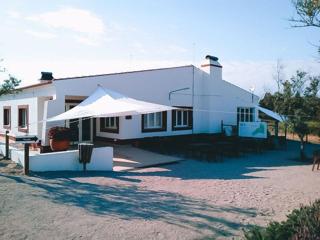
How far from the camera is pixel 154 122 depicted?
65.5 ft

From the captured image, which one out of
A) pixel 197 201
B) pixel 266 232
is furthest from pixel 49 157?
pixel 266 232

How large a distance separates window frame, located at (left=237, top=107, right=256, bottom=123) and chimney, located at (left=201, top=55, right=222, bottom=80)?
307cm

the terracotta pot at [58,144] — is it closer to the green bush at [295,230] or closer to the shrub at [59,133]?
the shrub at [59,133]

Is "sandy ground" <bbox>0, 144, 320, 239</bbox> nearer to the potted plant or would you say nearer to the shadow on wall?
the shadow on wall

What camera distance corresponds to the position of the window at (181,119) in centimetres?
2075

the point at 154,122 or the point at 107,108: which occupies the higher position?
the point at 107,108

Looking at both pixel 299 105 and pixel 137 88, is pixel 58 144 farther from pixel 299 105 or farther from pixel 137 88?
pixel 299 105

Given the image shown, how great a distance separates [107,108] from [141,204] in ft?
20.4

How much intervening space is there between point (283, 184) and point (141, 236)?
6410 mm

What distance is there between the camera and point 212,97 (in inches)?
886

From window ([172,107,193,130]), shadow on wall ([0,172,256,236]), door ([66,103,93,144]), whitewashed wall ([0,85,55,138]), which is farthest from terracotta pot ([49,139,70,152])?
window ([172,107,193,130])

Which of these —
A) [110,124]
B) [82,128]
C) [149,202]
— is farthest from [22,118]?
[149,202]

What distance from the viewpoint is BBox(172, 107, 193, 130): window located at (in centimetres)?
2075

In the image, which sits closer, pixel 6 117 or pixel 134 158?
pixel 134 158
